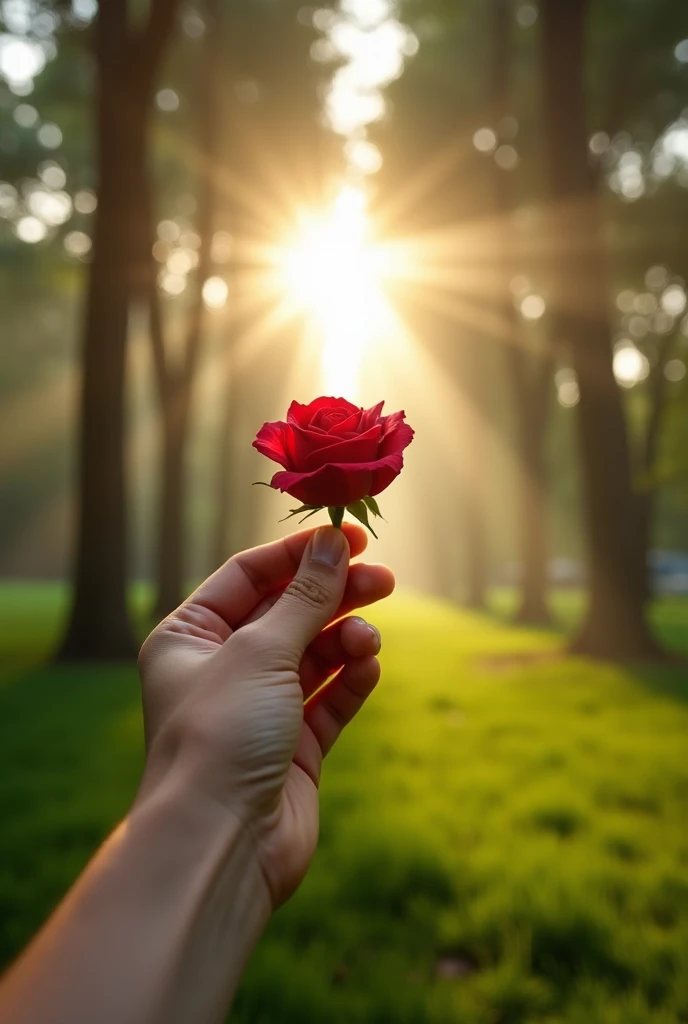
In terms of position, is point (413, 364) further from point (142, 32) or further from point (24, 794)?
point (24, 794)

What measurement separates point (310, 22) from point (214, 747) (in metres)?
18.7

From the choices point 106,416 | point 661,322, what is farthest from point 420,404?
point 106,416

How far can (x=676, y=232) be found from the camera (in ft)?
58.3

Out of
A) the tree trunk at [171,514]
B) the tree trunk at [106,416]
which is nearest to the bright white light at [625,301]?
the tree trunk at [171,514]

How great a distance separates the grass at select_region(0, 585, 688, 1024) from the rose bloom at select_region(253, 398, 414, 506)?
1.92m

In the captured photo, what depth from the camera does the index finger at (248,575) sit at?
7.27 feet

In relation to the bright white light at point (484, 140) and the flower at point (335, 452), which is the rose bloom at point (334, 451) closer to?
the flower at point (335, 452)

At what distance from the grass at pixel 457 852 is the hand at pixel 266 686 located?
113 centimetres

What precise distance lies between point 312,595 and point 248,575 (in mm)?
429

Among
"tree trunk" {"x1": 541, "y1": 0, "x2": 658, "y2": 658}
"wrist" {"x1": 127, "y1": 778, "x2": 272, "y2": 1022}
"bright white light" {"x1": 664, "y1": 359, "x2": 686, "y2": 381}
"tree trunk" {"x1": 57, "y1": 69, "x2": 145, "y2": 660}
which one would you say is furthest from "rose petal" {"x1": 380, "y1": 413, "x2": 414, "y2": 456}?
"bright white light" {"x1": 664, "y1": 359, "x2": 686, "y2": 381}

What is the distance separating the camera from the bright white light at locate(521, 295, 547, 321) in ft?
64.8

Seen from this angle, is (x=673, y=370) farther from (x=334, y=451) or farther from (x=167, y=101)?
(x=334, y=451)

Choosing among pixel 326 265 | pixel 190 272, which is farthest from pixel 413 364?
pixel 326 265

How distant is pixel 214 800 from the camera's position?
162 cm
